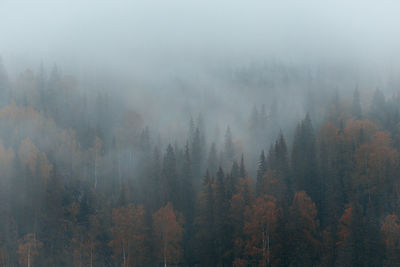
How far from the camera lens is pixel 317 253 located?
65.2 meters

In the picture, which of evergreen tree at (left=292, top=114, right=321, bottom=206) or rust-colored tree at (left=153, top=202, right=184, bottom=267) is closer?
rust-colored tree at (left=153, top=202, right=184, bottom=267)

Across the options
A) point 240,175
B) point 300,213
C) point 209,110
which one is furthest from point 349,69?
point 300,213

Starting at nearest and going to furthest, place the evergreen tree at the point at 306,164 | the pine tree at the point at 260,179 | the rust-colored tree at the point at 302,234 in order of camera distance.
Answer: the rust-colored tree at the point at 302,234 < the pine tree at the point at 260,179 < the evergreen tree at the point at 306,164

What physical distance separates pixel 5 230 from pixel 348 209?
57.1 m

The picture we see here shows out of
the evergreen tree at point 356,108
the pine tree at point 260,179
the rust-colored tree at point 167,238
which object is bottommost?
the rust-colored tree at point 167,238

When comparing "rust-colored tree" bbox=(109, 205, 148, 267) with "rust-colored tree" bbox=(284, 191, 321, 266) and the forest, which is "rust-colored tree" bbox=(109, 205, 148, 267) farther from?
"rust-colored tree" bbox=(284, 191, 321, 266)

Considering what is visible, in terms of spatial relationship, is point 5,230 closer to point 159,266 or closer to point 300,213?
point 159,266

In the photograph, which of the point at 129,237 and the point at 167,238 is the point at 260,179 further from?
the point at 129,237

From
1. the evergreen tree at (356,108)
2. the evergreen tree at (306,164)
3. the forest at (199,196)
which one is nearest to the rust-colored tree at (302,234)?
the forest at (199,196)

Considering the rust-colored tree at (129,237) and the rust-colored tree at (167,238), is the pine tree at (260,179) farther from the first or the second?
the rust-colored tree at (129,237)

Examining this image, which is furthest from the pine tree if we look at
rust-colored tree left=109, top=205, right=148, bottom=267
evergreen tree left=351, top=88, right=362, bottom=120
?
evergreen tree left=351, top=88, right=362, bottom=120

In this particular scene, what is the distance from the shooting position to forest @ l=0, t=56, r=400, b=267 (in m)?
66.0

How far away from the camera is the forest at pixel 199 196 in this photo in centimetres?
6600

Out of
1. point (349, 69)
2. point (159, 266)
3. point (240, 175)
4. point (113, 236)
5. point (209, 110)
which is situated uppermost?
point (349, 69)
